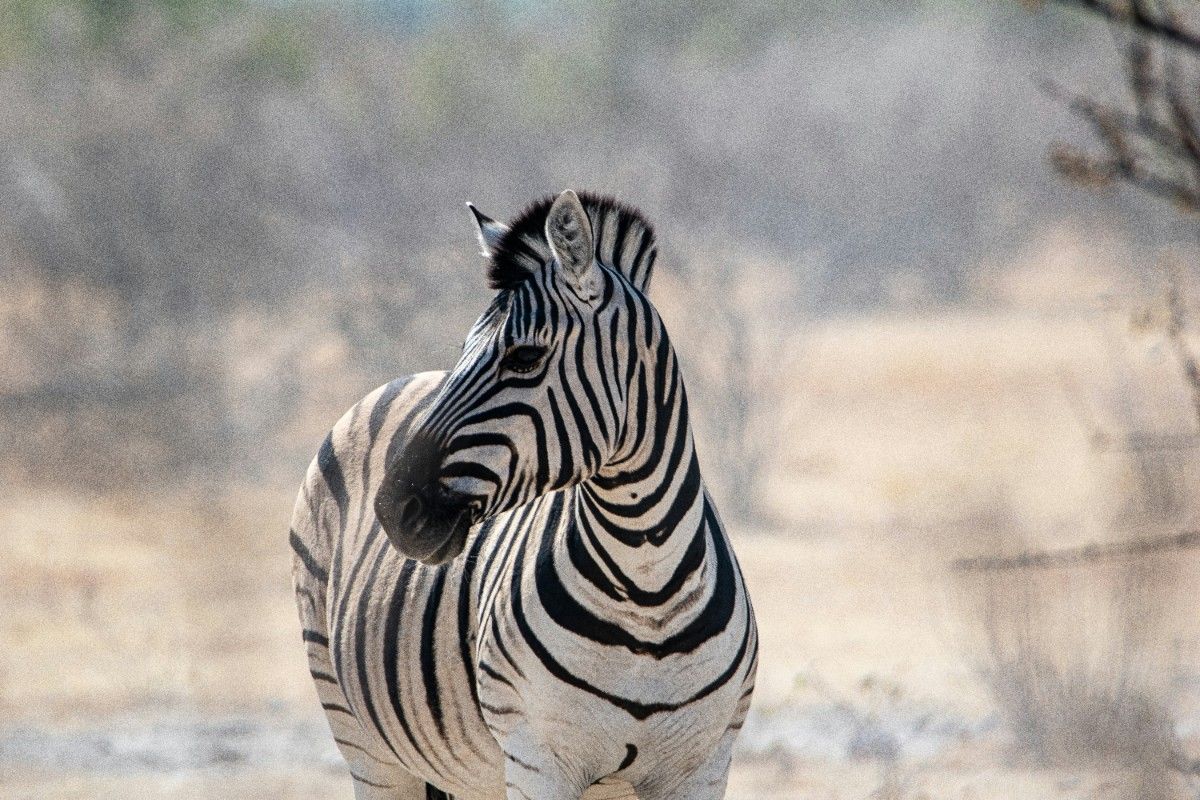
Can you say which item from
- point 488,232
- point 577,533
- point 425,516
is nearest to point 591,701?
point 577,533

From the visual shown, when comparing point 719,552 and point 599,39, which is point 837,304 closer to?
point 599,39

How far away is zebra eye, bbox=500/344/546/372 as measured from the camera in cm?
302

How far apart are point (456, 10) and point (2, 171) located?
9929 millimetres

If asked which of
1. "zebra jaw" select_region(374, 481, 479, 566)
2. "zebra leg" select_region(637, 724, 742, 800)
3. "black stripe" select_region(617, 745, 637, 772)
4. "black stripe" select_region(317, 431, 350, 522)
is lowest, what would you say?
"zebra leg" select_region(637, 724, 742, 800)

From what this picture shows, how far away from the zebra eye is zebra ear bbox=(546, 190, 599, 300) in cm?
15

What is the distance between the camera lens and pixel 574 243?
10.1 feet

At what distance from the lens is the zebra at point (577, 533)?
2.98 meters

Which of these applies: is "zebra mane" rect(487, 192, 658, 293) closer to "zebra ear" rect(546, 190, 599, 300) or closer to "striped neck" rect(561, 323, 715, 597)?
"zebra ear" rect(546, 190, 599, 300)

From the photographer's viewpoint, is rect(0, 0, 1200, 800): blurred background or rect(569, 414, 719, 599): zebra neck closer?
rect(569, 414, 719, 599): zebra neck

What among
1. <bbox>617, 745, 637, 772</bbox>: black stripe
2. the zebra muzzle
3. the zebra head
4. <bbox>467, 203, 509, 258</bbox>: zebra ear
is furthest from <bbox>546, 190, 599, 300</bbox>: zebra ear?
<bbox>617, 745, 637, 772</bbox>: black stripe

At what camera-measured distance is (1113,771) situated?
6309 millimetres

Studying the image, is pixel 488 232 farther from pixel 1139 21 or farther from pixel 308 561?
pixel 1139 21

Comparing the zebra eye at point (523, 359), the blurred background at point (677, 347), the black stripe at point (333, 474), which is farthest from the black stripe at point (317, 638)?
the blurred background at point (677, 347)

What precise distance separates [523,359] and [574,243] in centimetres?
25
